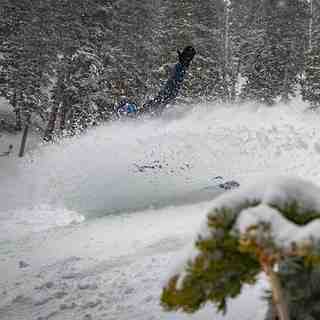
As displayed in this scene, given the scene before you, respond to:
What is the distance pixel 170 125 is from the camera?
27.6m

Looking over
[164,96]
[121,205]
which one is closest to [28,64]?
[164,96]

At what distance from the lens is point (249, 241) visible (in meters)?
3.88

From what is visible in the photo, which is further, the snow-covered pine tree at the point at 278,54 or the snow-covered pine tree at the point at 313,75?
the snow-covered pine tree at the point at 278,54

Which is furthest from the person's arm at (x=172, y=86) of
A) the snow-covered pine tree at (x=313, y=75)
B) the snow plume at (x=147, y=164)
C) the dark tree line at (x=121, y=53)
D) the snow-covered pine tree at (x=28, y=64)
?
the snow-covered pine tree at (x=313, y=75)

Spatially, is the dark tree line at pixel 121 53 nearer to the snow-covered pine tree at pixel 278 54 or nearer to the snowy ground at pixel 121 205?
the snow-covered pine tree at pixel 278 54

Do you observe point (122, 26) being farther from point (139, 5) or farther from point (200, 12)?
point (200, 12)

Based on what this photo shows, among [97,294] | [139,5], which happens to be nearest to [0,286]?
[97,294]

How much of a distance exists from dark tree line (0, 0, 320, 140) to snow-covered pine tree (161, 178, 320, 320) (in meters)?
25.3

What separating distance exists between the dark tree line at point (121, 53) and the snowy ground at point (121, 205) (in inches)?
182

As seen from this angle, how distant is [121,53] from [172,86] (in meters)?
6.28

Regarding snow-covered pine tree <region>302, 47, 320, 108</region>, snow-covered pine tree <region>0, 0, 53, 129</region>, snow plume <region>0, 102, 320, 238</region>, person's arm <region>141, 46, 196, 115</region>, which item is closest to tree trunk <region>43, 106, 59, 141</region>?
snow-covered pine tree <region>0, 0, 53, 129</region>

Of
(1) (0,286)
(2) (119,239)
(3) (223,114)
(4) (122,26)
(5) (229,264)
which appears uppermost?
(4) (122,26)

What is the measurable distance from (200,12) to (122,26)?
7.27 m

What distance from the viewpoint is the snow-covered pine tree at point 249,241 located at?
389 centimetres
